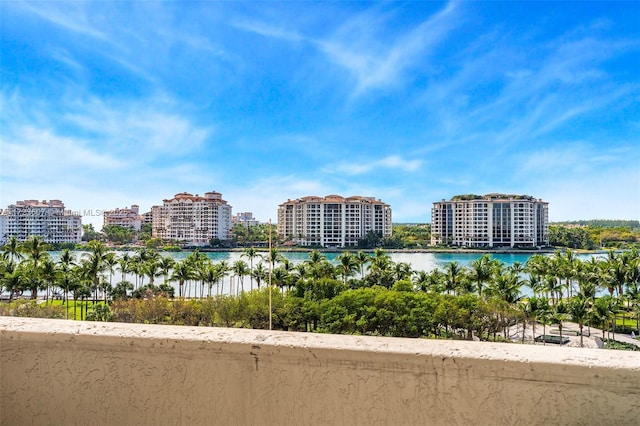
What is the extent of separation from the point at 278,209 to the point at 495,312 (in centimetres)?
5245

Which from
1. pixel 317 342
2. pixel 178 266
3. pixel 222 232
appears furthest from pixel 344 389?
pixel 222 232

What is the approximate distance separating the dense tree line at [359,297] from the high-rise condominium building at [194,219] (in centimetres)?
3177

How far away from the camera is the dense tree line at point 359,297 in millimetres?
24406

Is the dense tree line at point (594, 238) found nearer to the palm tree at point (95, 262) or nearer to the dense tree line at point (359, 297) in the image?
the dense tree line at point (359, 297)

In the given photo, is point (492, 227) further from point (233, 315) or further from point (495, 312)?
point (233, 315)

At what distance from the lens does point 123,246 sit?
63.1 m

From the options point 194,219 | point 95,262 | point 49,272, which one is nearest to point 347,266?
point 95,262

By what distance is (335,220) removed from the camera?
69.6m

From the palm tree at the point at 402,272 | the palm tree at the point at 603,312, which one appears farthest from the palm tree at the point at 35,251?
the palm tree at the point at 603,312

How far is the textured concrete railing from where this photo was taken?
1153 mm

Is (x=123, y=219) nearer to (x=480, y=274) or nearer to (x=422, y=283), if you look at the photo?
(x=422, y=283)

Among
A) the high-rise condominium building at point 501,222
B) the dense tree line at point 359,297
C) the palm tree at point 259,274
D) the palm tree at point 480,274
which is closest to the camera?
the dense tree line at point 359,297

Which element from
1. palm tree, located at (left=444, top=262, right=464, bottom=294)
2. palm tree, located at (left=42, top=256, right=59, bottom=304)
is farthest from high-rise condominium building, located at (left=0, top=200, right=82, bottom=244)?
palm tree, located at (left=444, top=262, right=464, bottom=294)

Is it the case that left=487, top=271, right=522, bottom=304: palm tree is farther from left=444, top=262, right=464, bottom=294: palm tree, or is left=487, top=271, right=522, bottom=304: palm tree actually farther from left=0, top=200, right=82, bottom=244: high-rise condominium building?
left=0, top=200, right=82, bottom=244: high-rise condominium building
